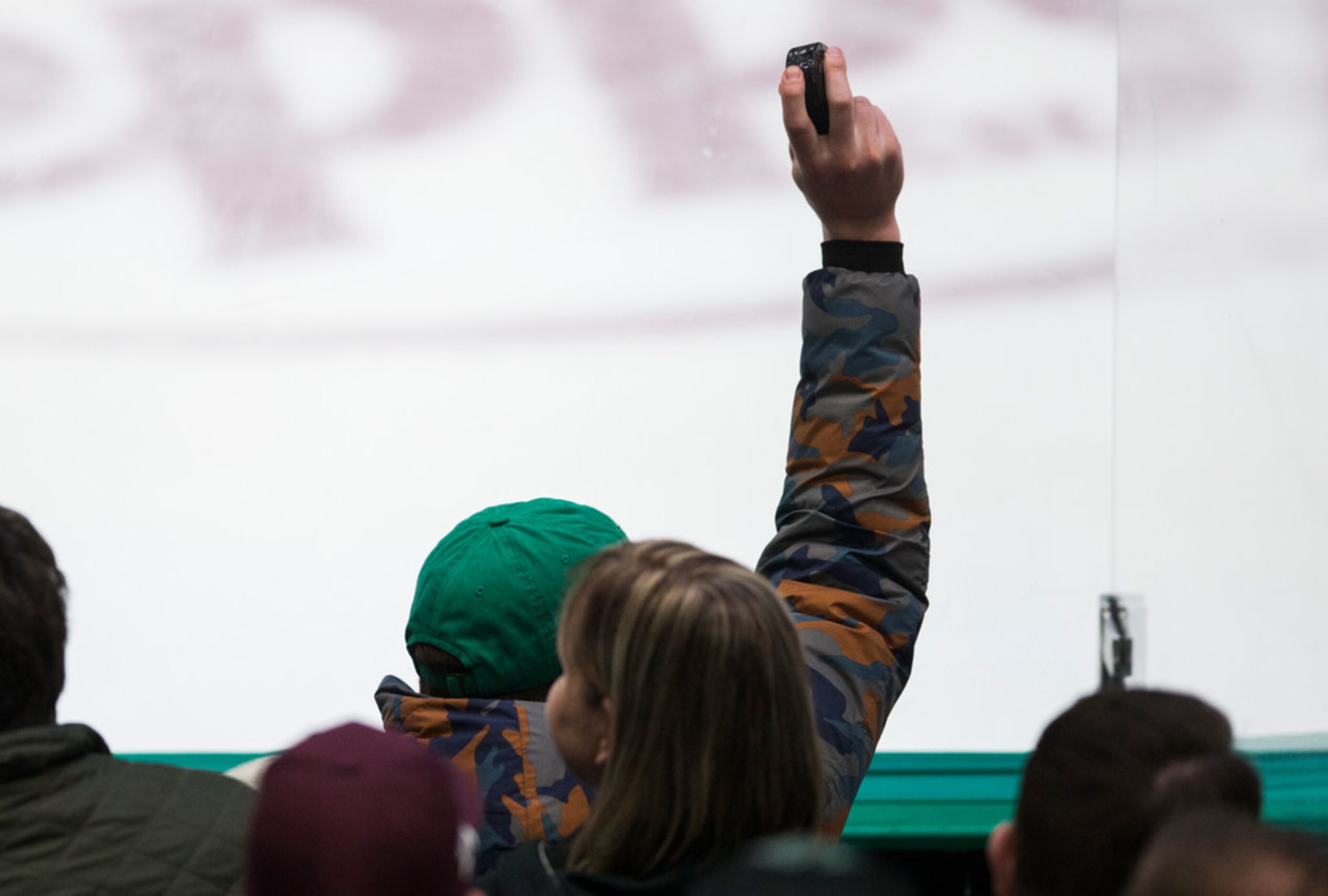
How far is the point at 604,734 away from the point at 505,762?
4.4 inches

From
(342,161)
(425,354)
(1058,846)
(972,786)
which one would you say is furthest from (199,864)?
(342,161)

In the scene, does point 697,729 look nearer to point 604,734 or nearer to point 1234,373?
point 604,734

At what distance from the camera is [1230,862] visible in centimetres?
42

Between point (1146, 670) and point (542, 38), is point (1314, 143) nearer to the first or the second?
point (1146, 670)

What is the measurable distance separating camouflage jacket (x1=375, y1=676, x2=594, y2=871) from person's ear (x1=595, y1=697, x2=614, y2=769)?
9 cm

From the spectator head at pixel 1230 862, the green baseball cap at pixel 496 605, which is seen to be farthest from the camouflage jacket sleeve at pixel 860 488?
the spectator head at pixel 1230 862

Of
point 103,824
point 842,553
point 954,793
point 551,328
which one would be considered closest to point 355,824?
point 103,824

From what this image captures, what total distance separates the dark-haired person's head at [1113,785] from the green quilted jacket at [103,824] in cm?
36

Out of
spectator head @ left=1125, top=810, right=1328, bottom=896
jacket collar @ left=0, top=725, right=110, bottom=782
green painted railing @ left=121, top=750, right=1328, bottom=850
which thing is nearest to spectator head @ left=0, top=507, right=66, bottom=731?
jacket collar @ left=0, top=725, right=110, bottom=782

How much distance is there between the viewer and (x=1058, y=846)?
52 centimetres

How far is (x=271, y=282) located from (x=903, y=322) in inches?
40.2

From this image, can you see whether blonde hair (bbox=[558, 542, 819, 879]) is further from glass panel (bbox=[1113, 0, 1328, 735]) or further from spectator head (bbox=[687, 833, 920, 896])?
glass panel (bbox=[1113, 0, 1328, 735])

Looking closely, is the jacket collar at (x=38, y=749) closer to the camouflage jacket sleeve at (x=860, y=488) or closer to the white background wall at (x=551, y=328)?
the camouflage jacket sleeve at (x=860, y=488)

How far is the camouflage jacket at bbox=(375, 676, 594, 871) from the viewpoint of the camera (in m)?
0.70
